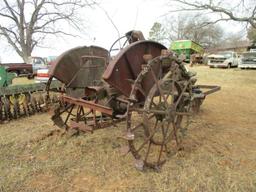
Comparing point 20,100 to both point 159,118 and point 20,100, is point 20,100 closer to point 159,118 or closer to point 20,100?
point 20,100

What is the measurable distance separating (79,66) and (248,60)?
16705 millimetres

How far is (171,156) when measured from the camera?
3625mm

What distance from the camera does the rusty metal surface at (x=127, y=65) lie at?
3.06 meters

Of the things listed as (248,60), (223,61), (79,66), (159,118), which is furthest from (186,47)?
(159,118)

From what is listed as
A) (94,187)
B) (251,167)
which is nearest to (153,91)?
(94,187)

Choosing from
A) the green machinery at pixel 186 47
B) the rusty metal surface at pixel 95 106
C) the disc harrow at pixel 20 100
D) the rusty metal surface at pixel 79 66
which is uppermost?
the green machinery at pixel 186 47

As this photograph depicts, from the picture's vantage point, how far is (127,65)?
10.6ft

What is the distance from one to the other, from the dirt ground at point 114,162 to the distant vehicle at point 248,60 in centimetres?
1422

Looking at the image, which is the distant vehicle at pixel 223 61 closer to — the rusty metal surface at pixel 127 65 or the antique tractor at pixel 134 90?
the antique tractor at pixel 134 90

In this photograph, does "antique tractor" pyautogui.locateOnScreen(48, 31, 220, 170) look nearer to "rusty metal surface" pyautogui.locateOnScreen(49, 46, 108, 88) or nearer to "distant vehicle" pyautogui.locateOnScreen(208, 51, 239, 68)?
"rusty metal surface" pyautogui.locateOnScreen(49, 46, 108, 88)

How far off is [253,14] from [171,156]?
523 inches

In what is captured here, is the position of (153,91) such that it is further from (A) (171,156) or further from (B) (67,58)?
A: (B) (67,58)

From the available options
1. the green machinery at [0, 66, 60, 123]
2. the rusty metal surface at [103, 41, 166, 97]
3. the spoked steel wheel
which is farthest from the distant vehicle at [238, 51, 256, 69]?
the rusty metal surface at [103, 41, 166, 97]

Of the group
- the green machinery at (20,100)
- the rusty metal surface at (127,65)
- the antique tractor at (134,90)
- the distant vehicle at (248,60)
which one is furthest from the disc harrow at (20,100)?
the distant vehicle at (248,60)
